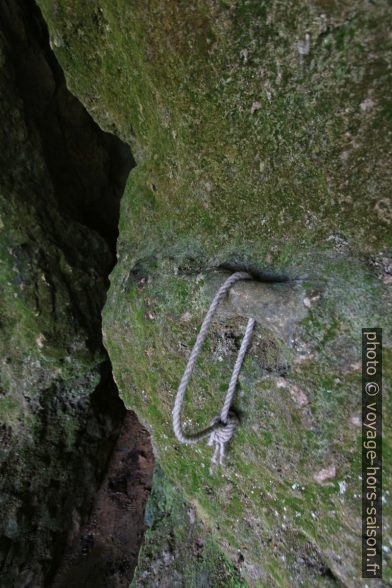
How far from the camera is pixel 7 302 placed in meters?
2.21

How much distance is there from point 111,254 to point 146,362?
1181 mm

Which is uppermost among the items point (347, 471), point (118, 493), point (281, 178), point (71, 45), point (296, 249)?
point (71, 45)

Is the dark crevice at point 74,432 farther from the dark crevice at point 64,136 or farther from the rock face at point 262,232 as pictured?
the rock face at point 262,232

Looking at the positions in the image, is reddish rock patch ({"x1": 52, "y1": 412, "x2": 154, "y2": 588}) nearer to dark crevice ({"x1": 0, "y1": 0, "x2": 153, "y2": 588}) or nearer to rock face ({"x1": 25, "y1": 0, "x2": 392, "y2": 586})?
dark crevice ({"x1": 0, "y1": 0, "x2": 153, "y2": 588})

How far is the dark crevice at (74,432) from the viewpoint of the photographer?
2.45 m

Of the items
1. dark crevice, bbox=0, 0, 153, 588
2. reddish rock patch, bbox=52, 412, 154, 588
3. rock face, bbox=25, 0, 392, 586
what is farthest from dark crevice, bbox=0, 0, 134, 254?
reddish rock patch, bbox=52, 412, 154, 588

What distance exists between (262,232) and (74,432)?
191 centimetres

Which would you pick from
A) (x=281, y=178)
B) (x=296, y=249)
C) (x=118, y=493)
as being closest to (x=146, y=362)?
(x=296, y=249)

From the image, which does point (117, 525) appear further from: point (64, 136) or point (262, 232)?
point (64, 136)

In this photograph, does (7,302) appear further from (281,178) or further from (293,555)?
(293,555)

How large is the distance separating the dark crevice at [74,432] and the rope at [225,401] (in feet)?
3.95

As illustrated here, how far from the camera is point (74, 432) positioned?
262 centimetres

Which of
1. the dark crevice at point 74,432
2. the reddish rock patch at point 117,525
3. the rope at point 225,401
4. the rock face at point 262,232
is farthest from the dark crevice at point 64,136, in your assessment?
the rope at point 225,401

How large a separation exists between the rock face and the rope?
5cm
